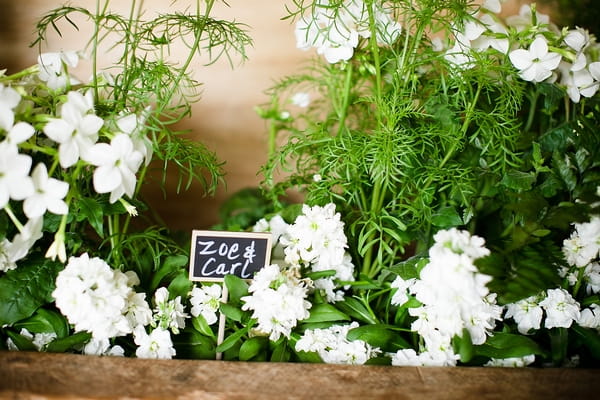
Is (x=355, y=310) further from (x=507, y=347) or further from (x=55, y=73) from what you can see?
(x=55, y=73)

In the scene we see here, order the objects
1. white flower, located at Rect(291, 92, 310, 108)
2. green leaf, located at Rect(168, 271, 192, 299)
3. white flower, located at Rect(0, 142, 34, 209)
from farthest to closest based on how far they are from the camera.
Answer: white flower, located at Rect(291, 92, 310, 108) → green leaf, located at Rect(168, 271, 192, 299) → white flower, located at Rect(0, 142, 34, 209)

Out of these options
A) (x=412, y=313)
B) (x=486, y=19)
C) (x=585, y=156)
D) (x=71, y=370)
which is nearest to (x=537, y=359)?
(x=412, y=313)

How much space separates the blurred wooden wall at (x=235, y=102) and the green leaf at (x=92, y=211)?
1.62ft

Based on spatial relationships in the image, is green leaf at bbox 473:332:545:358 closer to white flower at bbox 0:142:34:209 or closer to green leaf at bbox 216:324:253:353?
A: green leaf at bbox 216:324:253:353

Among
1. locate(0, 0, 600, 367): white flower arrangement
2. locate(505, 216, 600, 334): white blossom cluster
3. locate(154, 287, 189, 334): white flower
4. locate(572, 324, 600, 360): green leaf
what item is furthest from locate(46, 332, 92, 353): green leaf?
locate(572, 324, 600, 360): green leaf

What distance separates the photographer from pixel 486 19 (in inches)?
39.3

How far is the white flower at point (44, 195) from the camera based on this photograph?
2.40ft

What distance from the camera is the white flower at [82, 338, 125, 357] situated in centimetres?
85

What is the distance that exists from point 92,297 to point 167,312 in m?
0.13

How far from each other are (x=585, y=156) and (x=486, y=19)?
0.30m

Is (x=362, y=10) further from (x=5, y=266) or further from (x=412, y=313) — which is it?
(x=5, y=266)

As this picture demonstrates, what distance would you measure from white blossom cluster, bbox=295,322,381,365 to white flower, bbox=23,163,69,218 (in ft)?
1.35

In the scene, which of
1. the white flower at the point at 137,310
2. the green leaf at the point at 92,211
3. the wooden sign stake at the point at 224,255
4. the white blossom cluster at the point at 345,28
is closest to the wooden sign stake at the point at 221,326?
the wooden sign stake at the point at 224,255

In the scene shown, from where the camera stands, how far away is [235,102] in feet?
4.34
